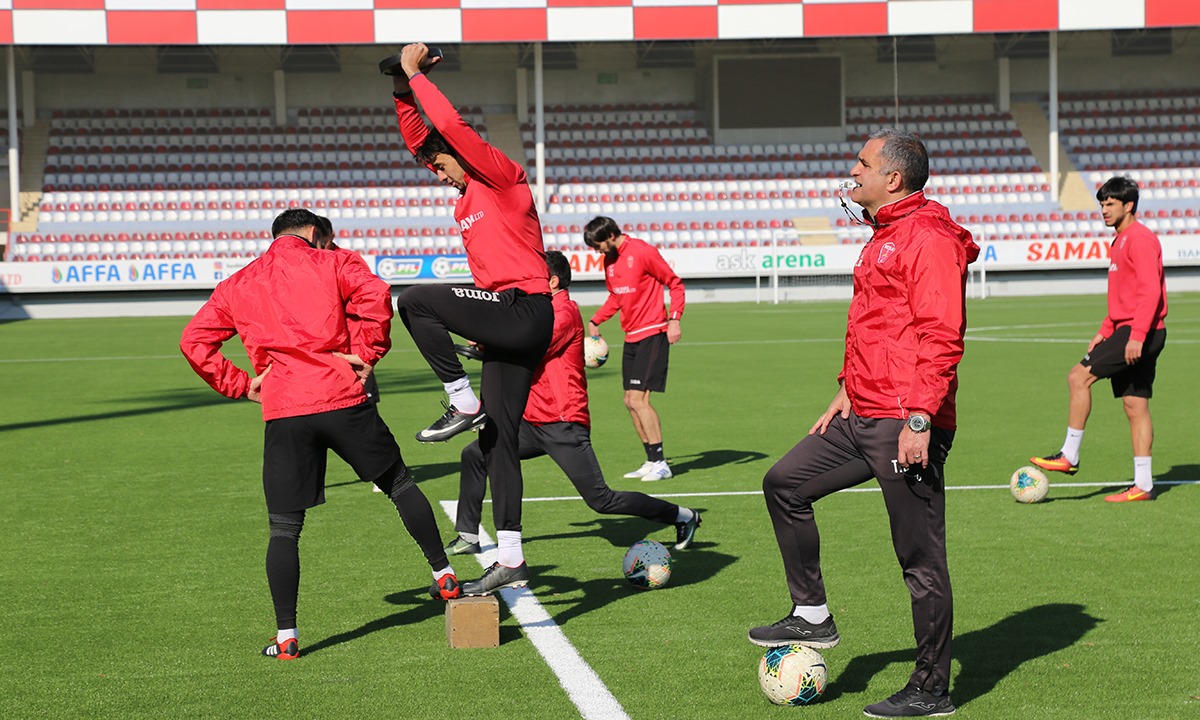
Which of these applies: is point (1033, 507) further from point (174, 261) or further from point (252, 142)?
point (252, 142)

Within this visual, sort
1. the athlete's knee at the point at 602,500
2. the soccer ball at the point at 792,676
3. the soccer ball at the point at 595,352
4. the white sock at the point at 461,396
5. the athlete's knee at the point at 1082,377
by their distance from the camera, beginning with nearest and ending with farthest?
the soccer ball at the point at 792,676
the white sock at the point at 461,396
the athlete's knee at the point at 602,500
the athlete's knee at the point at 1082,377
the soccer ball at the point at 595,352

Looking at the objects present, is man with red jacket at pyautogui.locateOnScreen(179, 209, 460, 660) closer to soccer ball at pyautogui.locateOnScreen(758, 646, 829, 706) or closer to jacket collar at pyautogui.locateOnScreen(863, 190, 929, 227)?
soccer ball at pyautogui.locateOnScreen(758, 646, 829, 706)

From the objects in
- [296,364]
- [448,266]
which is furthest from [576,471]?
[448,266]

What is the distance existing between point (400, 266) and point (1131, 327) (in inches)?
1138

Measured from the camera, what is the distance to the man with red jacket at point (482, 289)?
5355mm

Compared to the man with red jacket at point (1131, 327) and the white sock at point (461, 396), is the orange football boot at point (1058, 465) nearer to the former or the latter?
the man with red jacket at point (1131, 327)

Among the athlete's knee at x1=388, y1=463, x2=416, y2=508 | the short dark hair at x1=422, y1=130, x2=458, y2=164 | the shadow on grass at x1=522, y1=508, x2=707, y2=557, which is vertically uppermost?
the short dark hair at x1=422, y1=130, x2=458, y2=164

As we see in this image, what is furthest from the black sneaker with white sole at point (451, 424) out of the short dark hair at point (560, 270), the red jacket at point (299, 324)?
the short dark hair at point (560, 270)

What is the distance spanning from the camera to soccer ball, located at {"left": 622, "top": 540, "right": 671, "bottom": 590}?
21.3 feet

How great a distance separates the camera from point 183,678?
5141 millimetres

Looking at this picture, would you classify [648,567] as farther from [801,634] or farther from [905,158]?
[905,158]

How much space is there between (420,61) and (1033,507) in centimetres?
519

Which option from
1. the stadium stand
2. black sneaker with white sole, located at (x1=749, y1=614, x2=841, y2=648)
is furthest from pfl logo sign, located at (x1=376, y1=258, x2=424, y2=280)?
black sneaker with white sole, located at (x1=749, y1=614, x2=841, y2=648)

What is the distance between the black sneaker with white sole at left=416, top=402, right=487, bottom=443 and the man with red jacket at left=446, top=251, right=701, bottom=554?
3.99 ft
